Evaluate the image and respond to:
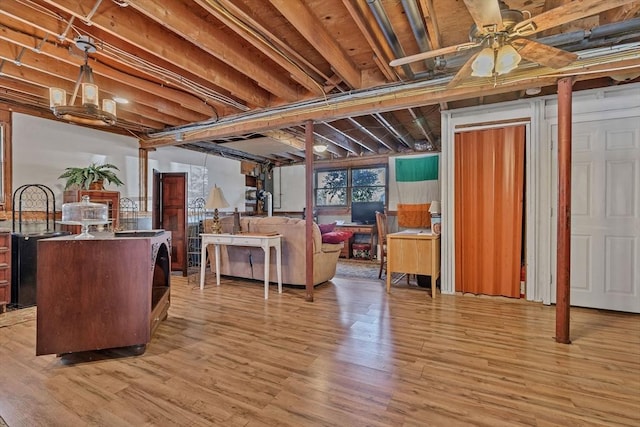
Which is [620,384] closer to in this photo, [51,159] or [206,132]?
[206,132]

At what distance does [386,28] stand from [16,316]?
4.65 metres

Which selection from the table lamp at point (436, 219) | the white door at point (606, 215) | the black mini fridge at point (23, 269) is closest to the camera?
the white door at point (606, 215)

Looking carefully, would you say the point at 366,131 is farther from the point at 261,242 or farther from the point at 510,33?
the point at 510,33

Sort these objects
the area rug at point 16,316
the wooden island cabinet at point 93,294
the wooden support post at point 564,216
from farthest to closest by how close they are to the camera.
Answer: the area rug at point 16,316, the wooden support post at point 564,216, the wooden island cabinet at point 93,294

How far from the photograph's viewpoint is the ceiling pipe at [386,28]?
2.28 meters

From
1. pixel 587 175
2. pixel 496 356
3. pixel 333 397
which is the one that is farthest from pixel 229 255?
pixel 587 175

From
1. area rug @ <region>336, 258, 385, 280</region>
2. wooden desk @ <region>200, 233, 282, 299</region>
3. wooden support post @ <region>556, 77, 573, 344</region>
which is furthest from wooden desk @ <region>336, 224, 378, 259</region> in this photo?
wooden support post @ <region>556, 77, 573, 344</region>

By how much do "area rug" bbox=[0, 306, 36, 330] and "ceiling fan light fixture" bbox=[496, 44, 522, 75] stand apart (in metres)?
4.85

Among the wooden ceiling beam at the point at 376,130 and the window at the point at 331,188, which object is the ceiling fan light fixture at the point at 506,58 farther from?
the window at the point at 331,188

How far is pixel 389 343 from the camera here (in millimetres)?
2592

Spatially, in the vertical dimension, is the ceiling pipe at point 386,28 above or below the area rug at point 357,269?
above

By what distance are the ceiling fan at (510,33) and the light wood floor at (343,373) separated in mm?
2157

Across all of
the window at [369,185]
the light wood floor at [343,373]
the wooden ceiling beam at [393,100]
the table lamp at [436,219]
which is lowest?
the light wood floor at [343,373]

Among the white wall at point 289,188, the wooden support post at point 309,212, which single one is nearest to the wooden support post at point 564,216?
the wooden support post at point 309,212
